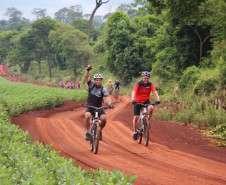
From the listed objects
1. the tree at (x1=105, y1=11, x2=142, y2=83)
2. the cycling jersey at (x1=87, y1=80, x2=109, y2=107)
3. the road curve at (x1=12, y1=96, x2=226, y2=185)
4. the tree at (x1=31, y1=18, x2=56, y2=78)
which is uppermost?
the tree at (x1=31, y1=18, x2=56, y2=78)

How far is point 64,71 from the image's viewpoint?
74938mm

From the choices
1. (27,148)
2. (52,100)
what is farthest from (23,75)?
(27,148)

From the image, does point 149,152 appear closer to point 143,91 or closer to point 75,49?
point 143,91

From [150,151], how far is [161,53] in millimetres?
22656

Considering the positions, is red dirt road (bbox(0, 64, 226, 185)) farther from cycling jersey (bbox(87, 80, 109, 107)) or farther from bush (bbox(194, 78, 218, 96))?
bush (bbox(194, 78, 218, 96))

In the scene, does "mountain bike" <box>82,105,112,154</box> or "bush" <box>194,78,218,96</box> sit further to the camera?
"bush" <box>194,78,218,96</box>

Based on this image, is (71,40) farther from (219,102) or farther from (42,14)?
(42,14)

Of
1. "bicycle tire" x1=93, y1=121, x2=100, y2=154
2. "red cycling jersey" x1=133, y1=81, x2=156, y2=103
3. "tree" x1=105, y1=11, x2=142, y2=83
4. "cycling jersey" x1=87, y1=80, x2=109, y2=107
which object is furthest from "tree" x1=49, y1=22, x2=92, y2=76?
"bicycle tire" x1=93, y1=121, x2=100, y2=154

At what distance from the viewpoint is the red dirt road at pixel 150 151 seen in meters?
6.87

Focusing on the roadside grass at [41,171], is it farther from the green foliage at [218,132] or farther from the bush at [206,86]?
the bush at [206,86]

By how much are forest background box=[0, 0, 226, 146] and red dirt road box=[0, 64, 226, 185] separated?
51.6 inches

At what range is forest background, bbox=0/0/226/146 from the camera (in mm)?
16891

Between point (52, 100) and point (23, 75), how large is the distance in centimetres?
6368

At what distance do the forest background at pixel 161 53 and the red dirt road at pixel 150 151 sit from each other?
4.30 feet
